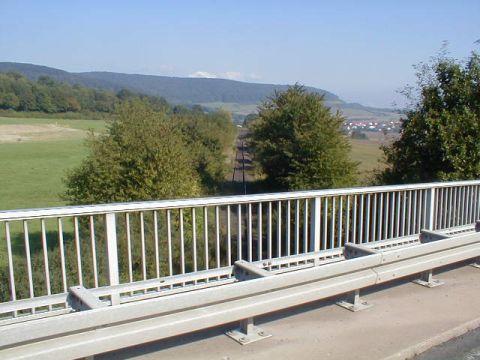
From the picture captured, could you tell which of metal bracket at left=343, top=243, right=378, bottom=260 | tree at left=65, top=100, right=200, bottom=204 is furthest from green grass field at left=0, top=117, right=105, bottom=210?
metal bracket at left=343, top=243, right=378, bottom=260

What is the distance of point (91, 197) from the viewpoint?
21.0 m

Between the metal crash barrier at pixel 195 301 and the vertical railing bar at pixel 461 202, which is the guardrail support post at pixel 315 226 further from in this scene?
the vertical railing bar at pixel 461 202

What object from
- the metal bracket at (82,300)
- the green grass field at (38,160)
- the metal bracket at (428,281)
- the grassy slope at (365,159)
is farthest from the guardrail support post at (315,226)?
the green grass field at (38,160)

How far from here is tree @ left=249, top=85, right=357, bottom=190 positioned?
27.9 meters

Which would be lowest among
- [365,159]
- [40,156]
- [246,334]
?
[40,156]

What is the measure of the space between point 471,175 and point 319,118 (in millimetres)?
20633

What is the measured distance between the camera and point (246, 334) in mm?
4113

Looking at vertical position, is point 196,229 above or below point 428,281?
below

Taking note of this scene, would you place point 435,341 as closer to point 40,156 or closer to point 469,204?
point 469,204

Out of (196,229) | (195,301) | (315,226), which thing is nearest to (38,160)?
(196,229)

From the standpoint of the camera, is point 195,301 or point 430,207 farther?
point 430,207

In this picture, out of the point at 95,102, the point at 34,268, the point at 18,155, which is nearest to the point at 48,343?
the point at 34,268

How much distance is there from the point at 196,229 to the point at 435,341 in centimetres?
522

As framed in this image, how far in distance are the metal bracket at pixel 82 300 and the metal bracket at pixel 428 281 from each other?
11.8ft
